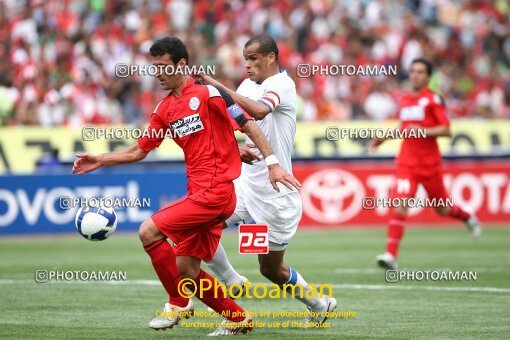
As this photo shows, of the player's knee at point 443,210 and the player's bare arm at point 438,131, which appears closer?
the player's bare arm at point 438,131

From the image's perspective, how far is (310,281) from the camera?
12688 millimetres

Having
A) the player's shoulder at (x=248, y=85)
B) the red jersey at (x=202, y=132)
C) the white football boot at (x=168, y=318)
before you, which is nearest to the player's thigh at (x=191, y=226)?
the red jersey at (x=202, y=132)

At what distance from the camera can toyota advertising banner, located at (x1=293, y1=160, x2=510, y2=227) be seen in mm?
20438

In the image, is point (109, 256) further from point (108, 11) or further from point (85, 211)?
point (108, 11)

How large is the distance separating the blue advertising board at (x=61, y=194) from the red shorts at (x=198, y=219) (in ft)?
32.4

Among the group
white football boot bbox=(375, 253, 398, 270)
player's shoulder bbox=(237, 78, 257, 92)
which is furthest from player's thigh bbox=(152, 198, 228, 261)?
white football boot bbox=(375, 253, 398, 270)

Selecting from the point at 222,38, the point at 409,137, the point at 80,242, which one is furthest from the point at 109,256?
the point at 222,38

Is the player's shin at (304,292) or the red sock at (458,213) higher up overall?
the player's shin at (304,292)

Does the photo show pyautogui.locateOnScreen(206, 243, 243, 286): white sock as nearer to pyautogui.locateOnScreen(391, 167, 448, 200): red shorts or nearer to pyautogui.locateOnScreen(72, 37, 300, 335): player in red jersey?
pyautogui.locateOnScreen(72, 37, 300, 335): player in red jersey

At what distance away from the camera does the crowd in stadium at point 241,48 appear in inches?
910

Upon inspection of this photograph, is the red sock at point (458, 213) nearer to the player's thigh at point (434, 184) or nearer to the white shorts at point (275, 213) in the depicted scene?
the player's thigh at point (434, 184)

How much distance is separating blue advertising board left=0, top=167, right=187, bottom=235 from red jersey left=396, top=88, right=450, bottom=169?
564 cm

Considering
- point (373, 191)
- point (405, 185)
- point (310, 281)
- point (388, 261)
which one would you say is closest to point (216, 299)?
point (310, 281)

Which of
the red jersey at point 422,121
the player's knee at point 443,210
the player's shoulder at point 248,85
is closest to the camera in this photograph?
the player's shoulder at point 248,85
